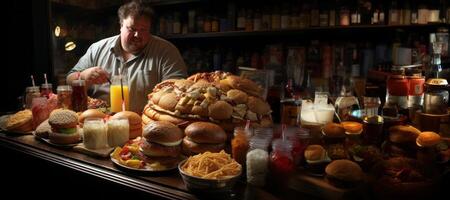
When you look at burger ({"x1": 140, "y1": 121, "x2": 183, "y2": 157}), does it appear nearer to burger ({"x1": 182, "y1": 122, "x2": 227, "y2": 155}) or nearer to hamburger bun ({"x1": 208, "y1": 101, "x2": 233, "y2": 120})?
burger ({"x1": 182, "y1": 122, "x2": 227, "y2": 155})

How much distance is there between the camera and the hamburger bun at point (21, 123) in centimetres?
202

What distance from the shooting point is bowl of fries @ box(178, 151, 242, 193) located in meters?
1.20

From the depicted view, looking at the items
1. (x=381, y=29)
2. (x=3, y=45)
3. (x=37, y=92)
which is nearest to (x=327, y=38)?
(x=381, y=29)

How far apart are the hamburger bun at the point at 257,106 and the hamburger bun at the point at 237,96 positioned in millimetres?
24

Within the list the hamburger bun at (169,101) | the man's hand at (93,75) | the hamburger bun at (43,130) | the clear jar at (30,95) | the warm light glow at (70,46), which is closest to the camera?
the hamburger bun at (169,101)

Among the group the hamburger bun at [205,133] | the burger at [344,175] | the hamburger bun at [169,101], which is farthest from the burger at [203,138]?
the burger at [344,175]

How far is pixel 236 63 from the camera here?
4117 millimetres

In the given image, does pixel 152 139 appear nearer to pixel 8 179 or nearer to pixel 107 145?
pixel 107 145

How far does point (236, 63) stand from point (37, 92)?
2232mm

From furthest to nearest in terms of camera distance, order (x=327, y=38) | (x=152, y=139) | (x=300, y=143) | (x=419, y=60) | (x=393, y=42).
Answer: (x=327, y=38)
(x=393, y=42)
(x=419, y=60)
(x=152, y=139)
(x=300, y=143)

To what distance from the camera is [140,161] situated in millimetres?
1467

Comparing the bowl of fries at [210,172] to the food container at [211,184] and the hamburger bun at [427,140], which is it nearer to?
the food container at [211,184]

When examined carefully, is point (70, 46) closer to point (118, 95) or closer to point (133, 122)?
point (118, 95)

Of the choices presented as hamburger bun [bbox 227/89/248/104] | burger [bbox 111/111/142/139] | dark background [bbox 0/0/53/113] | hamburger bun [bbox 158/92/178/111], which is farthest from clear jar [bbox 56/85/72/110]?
dark background [bbox 0/0/53/113]
